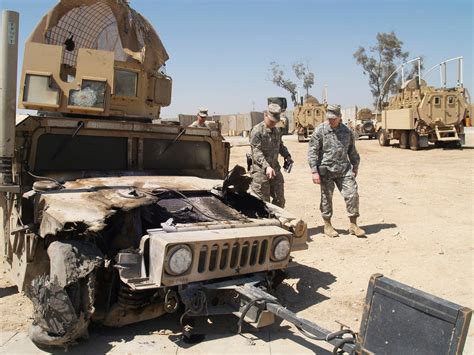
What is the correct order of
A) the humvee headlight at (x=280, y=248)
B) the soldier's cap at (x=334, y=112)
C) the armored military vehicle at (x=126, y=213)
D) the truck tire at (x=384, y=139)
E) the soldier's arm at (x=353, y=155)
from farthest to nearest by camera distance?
the truck tire at (x=384, y=139) → the soldier's arm at (x=353, y=155) → the soldier's cap at (x=334, y=112) → the humvee headlight at (x=280, y=248) → the armored military vehicle at (x=126, y=213)

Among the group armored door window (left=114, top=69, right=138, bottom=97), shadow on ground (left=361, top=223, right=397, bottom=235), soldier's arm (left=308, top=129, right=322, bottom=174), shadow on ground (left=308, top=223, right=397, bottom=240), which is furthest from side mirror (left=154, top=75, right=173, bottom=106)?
shadow on ground (left=361, top=223, right=397, bottom=235)

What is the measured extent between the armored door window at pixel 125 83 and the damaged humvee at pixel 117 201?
12 mm

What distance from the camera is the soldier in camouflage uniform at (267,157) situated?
6.39 meters

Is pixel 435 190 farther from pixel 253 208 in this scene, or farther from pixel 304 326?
pixel 304 326

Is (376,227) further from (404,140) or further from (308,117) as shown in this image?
(308,117)

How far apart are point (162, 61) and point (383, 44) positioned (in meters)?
43.5

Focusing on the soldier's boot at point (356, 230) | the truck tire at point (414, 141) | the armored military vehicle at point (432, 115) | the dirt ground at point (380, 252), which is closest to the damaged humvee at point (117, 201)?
the dirt ground at point (380, 252)

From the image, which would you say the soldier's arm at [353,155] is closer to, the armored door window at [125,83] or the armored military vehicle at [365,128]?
the armored door window at [125,83]

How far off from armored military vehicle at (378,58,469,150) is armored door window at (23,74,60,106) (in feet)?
52.6

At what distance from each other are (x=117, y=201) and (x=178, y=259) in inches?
28.2

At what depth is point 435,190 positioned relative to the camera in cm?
1066

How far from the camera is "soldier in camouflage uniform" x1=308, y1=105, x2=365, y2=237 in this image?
6.78 metres

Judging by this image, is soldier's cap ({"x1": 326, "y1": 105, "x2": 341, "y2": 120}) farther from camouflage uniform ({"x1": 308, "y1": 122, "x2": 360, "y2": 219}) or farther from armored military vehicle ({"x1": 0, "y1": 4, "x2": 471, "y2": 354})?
armored military vehicle ({"x1": 0, "y1": 4, "x2": 471, "y2": 354})

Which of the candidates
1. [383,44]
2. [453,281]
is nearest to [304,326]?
[453,281]
